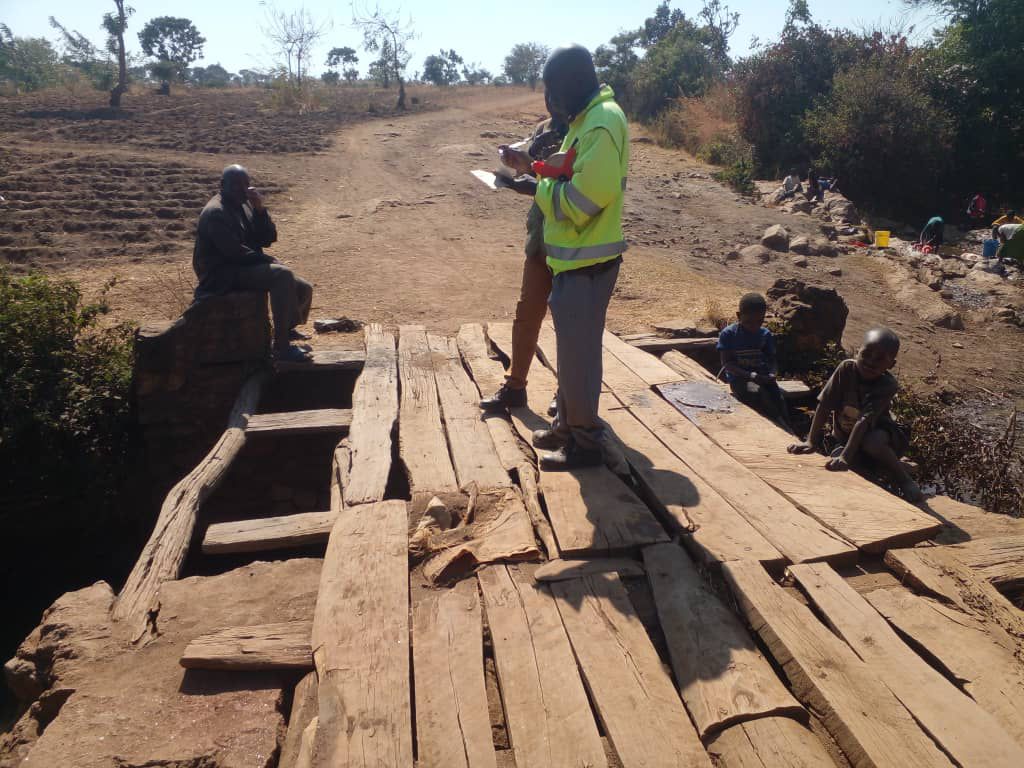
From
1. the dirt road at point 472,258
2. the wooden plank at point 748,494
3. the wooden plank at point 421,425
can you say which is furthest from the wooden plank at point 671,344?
the wooden plank at point 421,425

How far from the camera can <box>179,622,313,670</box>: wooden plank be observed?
2.12 metres

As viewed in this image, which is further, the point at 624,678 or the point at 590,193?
the point at 590,193

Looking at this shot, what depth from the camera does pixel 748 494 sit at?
3043 mm

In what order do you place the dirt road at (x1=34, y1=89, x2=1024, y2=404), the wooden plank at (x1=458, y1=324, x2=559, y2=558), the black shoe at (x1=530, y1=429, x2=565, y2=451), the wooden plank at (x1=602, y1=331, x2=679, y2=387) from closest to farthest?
the wooden plank at (x1=458, y1=324, x2=559, y2=558) < the black shoe at (x1=530, y1=429, x2=565, y2=451) < the wooden plank at (x1=602, y1=331, x2=679, y2=387) < the dirt road at (x1=34, y1=89, x2=1024, y2=404)

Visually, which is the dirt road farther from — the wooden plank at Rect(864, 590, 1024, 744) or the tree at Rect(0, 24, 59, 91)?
the tree at Rect(0, 24, 59, 91)

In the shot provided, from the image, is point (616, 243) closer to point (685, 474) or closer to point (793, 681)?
point (685, 474)

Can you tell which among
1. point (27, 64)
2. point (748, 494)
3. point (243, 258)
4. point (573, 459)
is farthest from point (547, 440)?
point (27, 64)

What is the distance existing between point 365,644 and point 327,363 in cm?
326

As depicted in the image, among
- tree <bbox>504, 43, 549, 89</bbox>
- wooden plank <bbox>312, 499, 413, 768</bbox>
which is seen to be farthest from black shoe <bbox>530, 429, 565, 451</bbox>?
tree <bbox>504, 43, 549, 89</bbox>

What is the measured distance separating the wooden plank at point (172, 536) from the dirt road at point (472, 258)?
1769mm

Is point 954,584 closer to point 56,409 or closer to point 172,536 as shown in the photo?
point 172,536

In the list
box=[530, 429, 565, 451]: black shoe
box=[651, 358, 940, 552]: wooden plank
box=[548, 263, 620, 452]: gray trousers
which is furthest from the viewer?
box=[530, 429, 565, 451]: black shoe

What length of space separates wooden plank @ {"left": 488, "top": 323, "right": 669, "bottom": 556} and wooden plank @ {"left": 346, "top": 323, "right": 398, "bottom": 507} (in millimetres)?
838

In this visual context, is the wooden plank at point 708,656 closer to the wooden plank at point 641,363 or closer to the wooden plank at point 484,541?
the wooden plank at point 484,541
